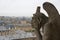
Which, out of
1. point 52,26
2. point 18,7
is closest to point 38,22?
point 52,26

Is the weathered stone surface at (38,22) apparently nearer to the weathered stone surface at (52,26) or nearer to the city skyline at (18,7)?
the weathered stone surface at (52,26)

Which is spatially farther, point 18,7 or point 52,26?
point 18,7

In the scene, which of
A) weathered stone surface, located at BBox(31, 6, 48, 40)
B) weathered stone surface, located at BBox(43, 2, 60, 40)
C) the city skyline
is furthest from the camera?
the city skyline

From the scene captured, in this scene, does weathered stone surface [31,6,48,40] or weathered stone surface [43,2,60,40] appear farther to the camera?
weathered stone surface [31,6,48,40]

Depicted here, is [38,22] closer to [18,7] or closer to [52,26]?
[52,26]

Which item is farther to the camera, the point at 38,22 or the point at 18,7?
the point at 18,7

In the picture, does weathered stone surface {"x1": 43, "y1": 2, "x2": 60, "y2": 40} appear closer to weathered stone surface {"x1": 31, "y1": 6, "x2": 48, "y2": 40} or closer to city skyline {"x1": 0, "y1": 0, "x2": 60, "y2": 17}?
weathered stone surface {"x1": 31, "y1": 6, "x2": 48, "y2": 40}

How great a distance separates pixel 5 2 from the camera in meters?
1.98

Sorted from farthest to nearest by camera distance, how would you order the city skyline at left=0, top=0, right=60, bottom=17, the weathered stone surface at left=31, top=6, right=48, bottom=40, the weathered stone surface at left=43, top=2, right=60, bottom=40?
the city skyline at left=0, top=0, right=60, bottom=17 → the weathered stone surface at left=31, top=6, right=48, bottom=40 → the weathered stone surface at left=43, top=2, right=60, bottom=40

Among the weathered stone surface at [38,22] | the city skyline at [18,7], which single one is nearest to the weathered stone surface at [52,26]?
the weathered stone surface at [38,22]

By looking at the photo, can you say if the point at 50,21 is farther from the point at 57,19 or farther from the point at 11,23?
the point at 11,23

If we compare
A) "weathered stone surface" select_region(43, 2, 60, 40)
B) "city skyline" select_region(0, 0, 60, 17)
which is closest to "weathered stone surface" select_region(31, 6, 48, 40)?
"weathered stone surface" select_region(43, 2, 60, 40)

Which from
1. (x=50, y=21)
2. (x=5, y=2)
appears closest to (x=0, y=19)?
(x=5, y=2)

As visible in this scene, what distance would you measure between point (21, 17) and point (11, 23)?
0.16 m
